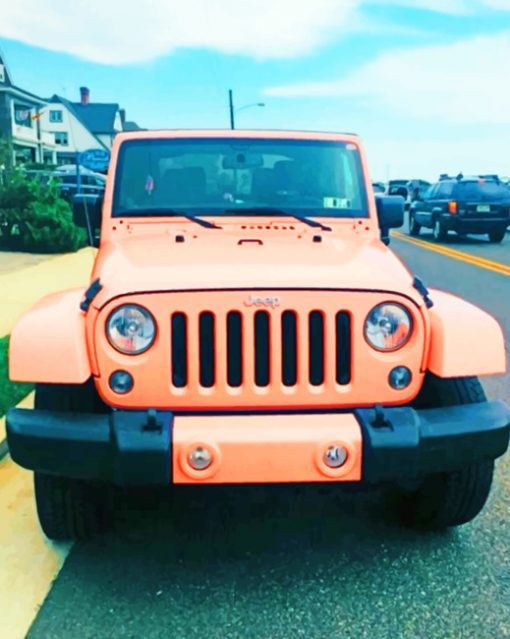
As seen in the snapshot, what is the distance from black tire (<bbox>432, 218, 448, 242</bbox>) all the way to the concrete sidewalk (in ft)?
33.4

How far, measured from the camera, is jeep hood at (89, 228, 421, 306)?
10.3 feet

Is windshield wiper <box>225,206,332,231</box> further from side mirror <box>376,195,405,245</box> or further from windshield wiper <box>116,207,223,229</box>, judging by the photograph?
side mirror <box>376,195,405,245</box>

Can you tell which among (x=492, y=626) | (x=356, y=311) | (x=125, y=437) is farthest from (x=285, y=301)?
(x=492, y=626)

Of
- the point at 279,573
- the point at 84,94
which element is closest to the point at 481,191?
the point at 279,573

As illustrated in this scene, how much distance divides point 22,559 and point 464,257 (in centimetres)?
1544

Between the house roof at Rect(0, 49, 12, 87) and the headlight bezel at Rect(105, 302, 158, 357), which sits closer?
the headlight bezel at Rect(105, 302, 158, 357)

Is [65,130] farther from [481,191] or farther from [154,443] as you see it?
[154,443]

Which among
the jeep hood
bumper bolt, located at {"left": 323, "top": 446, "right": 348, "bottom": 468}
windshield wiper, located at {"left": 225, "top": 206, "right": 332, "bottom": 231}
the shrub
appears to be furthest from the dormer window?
bumper bolt, located at {"left": 323, "top": 446, "right": 348, "bottom": 468}

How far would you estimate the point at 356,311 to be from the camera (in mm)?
3113

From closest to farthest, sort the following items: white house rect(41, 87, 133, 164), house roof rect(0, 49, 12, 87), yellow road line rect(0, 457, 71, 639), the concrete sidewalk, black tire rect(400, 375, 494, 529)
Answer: yellow road line rect(0, 457, 71, 639), black tire rect(400, 375, 494, 529), the concrete sidewalk, house roof rect(0, 49, 12, 87), white house rect(41, 87, 133, 164)

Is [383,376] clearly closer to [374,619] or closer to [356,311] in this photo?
[356,311]

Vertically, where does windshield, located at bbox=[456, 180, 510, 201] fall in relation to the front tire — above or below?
below

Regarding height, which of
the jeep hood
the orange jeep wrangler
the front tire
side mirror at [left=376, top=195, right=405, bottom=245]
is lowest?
the front tire

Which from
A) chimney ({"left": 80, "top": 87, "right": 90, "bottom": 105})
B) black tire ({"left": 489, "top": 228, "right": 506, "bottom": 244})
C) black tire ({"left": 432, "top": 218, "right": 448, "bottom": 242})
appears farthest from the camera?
chimney ({"left": 80, "top": 87, "right": 90, "bottom": 105})
